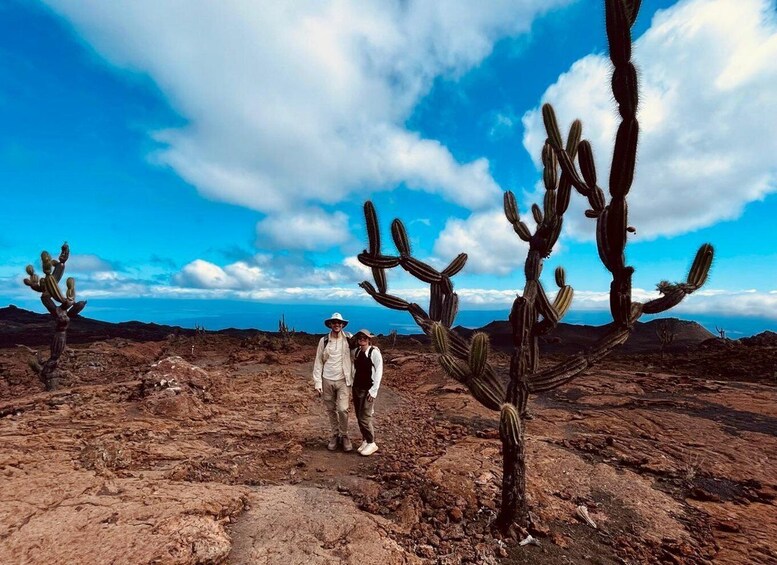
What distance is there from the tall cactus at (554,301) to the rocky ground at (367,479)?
92 centimetres

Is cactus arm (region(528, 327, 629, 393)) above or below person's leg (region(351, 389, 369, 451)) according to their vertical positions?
above

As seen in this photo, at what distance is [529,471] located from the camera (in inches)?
200

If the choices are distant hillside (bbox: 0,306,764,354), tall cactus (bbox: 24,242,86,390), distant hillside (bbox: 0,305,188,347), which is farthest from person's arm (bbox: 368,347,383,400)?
distant hillside (bbox: 0,305,188,347)

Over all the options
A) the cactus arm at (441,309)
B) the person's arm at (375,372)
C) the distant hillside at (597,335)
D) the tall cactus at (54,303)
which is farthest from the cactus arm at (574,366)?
the distant hillside at (597,335)

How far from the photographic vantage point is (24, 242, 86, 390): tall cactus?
10.3 metres

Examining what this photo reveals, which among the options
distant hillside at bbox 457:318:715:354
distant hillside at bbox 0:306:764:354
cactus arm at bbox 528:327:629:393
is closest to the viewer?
cactus arm at bbox 528:327:629:393

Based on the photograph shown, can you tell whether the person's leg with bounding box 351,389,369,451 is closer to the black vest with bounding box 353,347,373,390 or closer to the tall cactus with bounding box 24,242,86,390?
the black vest with bounding box 353,347,373,390

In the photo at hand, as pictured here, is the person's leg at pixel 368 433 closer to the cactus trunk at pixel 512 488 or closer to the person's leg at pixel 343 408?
the person's leg at pixel 343 408

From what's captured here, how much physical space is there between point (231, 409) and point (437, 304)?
5.62 m

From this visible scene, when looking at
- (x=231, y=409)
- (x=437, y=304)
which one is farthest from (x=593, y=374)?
(x=231, y=409)

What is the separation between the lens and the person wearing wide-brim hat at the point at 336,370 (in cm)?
572

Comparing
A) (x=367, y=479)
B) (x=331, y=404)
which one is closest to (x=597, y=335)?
(x=331, y=404)

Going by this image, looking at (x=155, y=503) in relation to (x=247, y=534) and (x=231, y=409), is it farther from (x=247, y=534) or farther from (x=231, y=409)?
(x=231, y=409)

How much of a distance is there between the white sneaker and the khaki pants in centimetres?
38
